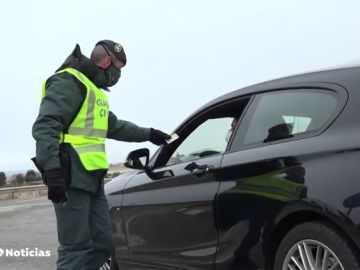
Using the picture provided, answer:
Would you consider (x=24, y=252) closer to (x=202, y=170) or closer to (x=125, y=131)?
(x=125, y=131)

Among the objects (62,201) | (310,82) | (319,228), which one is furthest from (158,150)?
(319,228)

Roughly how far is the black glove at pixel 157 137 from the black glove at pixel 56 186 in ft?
3.93

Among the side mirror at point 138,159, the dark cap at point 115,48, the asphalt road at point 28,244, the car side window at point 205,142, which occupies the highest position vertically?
the dark cap at point 115,48

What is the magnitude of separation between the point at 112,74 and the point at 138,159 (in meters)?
0.81

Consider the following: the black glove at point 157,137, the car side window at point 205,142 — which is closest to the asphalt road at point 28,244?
the black glove at point 157,137

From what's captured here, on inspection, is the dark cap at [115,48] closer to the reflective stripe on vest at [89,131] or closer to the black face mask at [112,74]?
the black face mask at [112,74]

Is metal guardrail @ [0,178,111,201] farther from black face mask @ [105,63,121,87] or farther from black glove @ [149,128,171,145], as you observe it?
black face mask @ [105,63,121,87]

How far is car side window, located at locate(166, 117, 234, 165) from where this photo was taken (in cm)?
426

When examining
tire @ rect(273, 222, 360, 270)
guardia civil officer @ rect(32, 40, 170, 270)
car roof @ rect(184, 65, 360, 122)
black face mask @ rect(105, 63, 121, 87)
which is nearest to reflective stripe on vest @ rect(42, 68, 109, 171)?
guardia civil officer @ rect(32, 40, 170, 270)

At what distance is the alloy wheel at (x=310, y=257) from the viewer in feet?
10.2

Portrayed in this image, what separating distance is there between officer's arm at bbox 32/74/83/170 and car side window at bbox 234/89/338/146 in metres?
1.17

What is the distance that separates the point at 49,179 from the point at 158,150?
1352 millimetres

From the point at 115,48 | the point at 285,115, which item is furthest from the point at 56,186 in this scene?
the point at 285,115

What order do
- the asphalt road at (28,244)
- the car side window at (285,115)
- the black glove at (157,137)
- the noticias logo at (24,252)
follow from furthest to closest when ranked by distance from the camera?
the noticias logo at (24,252) < the asphalt road at (28,244) < the black glove at (157,137) < the car side window at (285,115)
